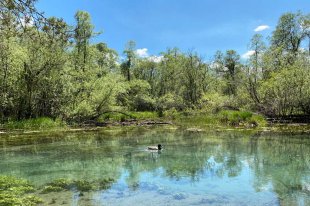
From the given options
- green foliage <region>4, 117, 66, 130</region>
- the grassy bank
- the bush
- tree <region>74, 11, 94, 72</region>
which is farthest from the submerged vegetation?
tree <region>74, 11, 94, 72</region>

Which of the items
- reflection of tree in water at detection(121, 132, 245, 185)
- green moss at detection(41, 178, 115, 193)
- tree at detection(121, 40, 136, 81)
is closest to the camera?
green moss at detection(41, 178, 115, 193)

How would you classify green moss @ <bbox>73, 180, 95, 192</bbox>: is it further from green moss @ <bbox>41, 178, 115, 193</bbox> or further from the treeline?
the treeline

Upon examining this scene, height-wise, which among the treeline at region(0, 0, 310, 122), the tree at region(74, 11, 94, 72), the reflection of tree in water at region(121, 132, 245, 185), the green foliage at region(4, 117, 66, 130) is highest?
the tree at region(74, 11, 94, 72)

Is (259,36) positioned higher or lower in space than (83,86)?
higher

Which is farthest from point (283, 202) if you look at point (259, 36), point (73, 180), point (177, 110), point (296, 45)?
point (296, 45)

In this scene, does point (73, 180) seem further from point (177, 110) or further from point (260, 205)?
point (177, 110)

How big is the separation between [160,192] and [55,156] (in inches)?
328

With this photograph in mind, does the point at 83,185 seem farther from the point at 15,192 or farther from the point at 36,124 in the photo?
the point at 36,124

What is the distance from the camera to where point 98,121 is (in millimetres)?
36406

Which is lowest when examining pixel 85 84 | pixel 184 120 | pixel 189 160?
pixel 189 160

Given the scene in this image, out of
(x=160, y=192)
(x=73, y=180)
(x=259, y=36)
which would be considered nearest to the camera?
(x=160, y=192)

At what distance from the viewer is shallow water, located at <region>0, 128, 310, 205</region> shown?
9.40 m

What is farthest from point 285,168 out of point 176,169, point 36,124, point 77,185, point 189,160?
point 36,124

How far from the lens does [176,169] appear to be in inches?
521
